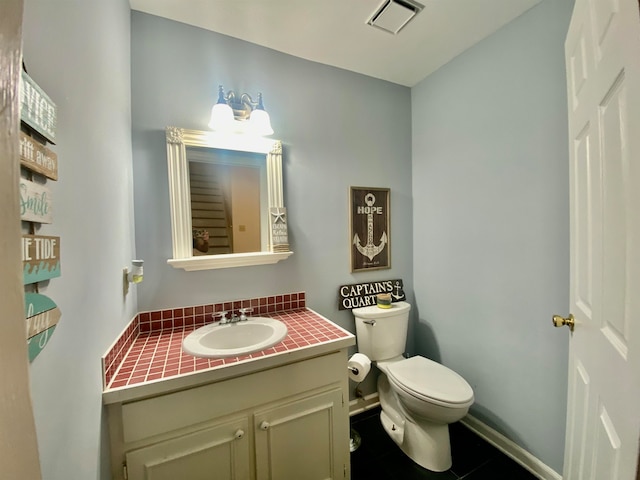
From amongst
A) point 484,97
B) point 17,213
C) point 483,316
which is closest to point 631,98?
point 17,213

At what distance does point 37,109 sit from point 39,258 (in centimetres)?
29

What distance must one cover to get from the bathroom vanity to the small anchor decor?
0.72 m

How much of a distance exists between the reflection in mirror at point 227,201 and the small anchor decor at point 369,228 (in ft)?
2.11

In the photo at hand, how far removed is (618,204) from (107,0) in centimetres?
168

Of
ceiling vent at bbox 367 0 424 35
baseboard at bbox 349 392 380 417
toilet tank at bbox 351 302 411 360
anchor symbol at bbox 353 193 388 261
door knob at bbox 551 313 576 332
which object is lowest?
baseboard at bbox 349 392 380 417

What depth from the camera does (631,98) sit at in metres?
0.50

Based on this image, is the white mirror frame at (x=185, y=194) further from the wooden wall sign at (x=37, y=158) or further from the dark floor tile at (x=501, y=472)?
the dark floor tile at (x=501, y=472)

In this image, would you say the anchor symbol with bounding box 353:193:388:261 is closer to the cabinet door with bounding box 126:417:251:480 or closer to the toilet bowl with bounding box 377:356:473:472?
the toilet bowl with bounding box 377:356:473:472

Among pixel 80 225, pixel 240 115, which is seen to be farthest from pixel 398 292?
pixel 80 225

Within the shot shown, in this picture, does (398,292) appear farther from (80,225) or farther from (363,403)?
(80,225)

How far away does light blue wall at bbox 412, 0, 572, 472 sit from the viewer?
1252 mm

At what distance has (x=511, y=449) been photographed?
1451mm

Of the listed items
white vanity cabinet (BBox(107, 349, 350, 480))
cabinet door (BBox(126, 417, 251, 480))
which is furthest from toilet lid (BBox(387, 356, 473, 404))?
cabinet door (BBox(126, 417, 251, 480))

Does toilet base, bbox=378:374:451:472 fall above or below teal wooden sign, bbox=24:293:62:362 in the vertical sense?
below
